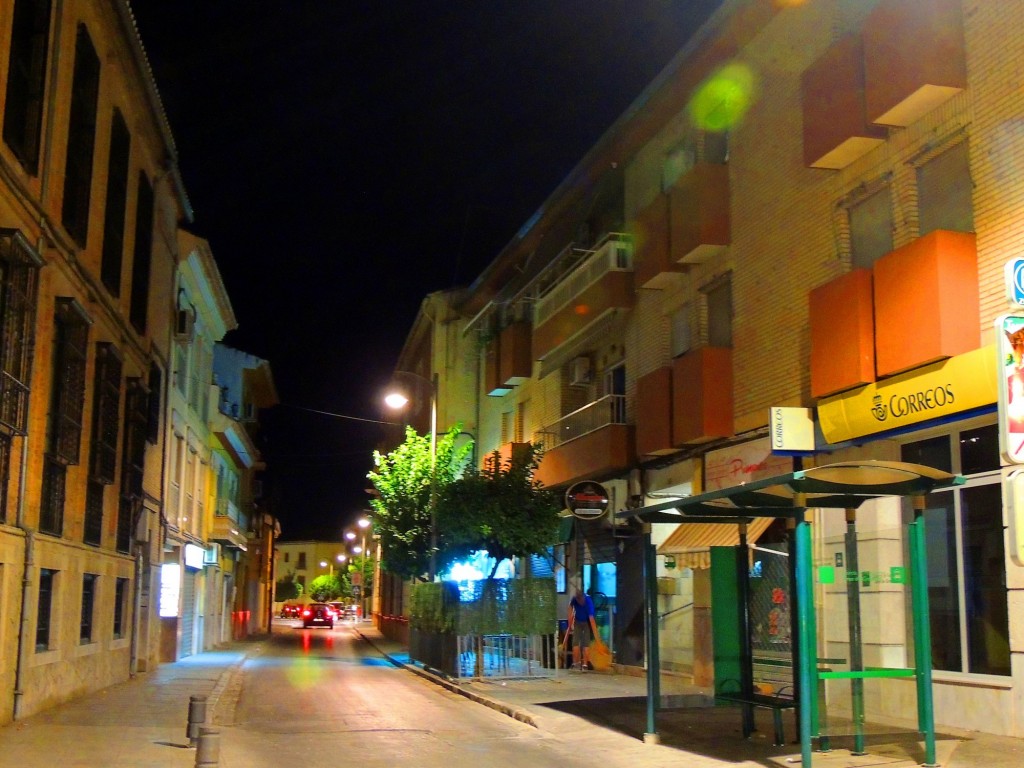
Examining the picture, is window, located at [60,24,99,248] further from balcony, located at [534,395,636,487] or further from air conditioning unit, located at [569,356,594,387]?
air conditioning unit, located at [569,356,594,387]

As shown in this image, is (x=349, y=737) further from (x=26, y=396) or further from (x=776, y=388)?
(x=776, y=388)

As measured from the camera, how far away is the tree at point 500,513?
24828 mm

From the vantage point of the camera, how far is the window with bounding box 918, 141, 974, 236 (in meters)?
13.9

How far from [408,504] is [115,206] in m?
11.7

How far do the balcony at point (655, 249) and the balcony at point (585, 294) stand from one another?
1.12 m

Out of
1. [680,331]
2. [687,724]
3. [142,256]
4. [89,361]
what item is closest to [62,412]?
[89,361]

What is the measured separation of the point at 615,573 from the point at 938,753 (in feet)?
46.7

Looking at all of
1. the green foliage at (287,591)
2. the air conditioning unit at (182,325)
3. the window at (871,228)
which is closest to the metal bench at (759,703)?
the window at (871,228)

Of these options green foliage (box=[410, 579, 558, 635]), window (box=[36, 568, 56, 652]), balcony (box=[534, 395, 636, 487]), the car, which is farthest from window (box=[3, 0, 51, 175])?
the car

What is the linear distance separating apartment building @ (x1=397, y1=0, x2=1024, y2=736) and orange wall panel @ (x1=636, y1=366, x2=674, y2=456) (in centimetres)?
7

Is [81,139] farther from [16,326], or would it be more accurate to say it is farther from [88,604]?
[88,604]

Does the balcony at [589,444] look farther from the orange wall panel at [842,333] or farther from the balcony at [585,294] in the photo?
the orange wall panel at [842,333]

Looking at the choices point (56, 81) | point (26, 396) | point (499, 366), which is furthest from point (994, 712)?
point (499, 366)

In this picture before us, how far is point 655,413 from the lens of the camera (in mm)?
21938
